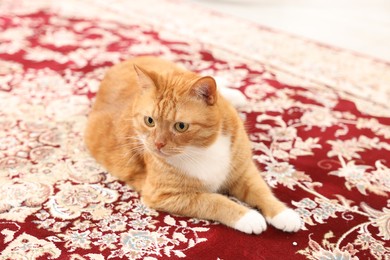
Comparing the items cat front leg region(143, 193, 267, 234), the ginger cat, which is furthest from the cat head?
cat front leg region(143, 193, 267, 234)

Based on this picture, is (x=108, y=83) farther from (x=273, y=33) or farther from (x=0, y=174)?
(x=273, y=33)

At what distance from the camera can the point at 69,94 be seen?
2.00 m

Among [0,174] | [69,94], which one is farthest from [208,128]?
[69,94]

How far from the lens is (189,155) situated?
1253mm

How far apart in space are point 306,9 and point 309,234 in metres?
2.95

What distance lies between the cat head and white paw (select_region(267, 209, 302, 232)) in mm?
278

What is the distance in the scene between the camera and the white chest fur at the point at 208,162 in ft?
4.13

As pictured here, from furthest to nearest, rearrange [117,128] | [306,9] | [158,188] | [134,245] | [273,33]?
1. [306,9]
2. [273,33]
3. [117,128]
4. [158,188]
5. [134,245]

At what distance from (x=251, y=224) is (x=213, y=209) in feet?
0.37

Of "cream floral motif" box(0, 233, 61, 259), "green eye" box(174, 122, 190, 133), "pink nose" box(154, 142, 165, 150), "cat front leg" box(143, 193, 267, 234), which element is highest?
"green eye" box(174, 122, 190, 133)

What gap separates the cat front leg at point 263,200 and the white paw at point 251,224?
47 mm

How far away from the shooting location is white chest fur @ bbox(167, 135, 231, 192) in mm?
1258

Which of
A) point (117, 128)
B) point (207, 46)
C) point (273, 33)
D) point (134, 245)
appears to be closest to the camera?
point (134, 245)

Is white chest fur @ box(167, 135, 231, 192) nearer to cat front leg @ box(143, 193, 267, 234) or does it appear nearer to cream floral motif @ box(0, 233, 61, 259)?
cat front leg @ box(143, 193, 267, 234)
